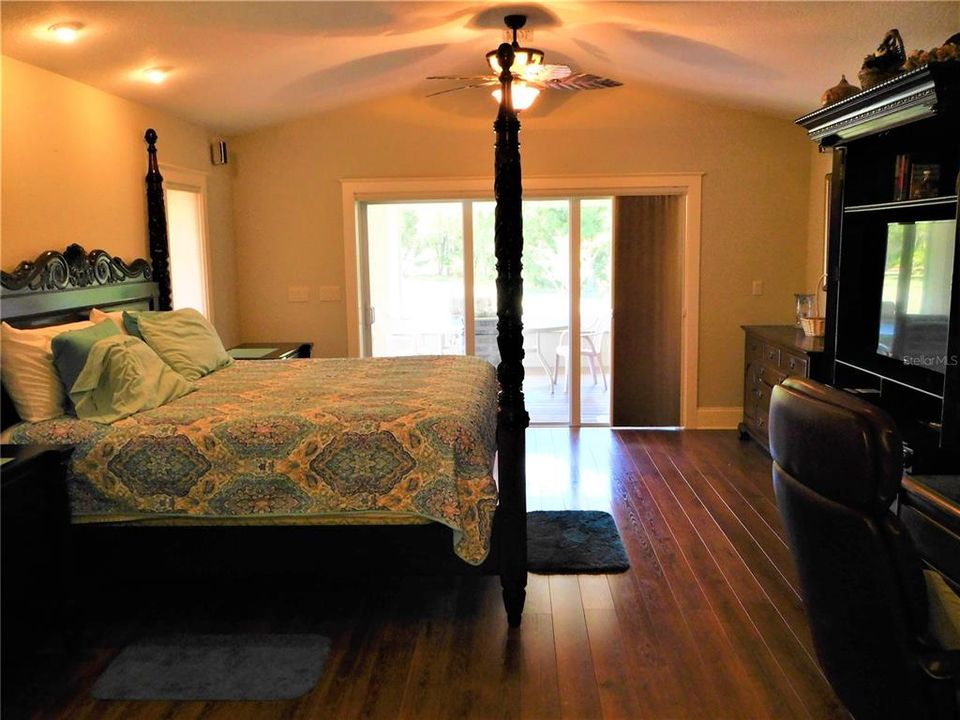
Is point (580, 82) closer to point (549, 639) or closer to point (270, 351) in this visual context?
point (549, 639)

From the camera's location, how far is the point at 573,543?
3.78 meters

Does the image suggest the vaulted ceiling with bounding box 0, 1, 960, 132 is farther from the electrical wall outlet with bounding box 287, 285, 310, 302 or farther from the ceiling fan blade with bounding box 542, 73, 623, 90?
the electrical wall outlet with bounding box 287, 285, 310, 302

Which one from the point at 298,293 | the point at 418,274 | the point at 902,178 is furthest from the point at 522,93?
the point at 298,293

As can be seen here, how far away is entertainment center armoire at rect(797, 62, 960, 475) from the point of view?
288cm

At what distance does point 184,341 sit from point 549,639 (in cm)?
238

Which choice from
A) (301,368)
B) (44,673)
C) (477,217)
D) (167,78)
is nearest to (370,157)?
(477,217)

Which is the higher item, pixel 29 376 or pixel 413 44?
pixel 413 44

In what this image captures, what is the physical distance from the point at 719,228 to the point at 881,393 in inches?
103

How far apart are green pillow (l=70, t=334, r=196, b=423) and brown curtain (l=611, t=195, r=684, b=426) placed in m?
3.83

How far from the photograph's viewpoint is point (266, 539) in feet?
9.62

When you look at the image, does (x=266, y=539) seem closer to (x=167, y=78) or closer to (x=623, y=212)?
(x=167, y=78)

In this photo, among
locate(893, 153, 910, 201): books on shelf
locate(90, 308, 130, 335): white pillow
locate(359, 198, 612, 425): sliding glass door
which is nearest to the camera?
locate(893, 153, 910, 201): books on shelf

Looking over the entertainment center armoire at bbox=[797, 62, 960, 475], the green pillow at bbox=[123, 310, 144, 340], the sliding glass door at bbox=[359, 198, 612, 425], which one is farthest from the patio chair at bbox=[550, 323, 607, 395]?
the green pillow at bbox=[123, 310, 144, 340]

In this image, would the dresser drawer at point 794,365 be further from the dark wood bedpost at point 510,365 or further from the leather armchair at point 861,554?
the leather armchair at point 861,554
